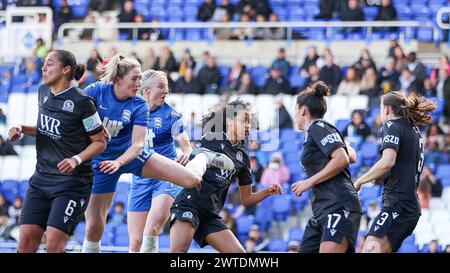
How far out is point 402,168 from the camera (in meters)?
9.92

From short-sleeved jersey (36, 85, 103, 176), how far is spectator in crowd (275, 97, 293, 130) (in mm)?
10192

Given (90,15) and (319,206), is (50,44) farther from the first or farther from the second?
(319,206)

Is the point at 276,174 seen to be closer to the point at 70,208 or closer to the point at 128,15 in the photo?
the point at 128,15

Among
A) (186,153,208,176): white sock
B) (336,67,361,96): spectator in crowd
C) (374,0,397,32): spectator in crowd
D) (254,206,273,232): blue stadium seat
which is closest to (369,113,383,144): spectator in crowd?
(336,67,361,96): spectator in crowd

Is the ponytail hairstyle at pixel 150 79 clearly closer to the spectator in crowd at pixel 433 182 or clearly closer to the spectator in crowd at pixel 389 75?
the spectator in crowd at pixel 433 182

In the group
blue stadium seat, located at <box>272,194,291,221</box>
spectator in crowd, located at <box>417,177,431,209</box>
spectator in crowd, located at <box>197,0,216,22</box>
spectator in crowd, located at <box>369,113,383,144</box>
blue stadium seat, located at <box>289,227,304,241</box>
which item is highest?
spectator in crowd, located at <box>197,0,216,22</box>

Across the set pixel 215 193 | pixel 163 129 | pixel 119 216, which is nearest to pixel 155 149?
pixel 163 129

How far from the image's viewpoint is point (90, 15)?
24.8 metres

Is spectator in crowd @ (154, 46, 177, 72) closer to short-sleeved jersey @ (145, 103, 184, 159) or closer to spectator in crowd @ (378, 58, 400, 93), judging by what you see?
spectator in crowd @ (378, 58, 400, 93)

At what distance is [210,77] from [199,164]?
450 inches

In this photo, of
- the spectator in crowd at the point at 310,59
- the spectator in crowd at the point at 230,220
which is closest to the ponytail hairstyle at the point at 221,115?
the spectator in crowd at the point at 230,220

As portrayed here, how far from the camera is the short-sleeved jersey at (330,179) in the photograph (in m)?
9.31

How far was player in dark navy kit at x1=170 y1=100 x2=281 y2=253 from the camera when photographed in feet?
32.0
